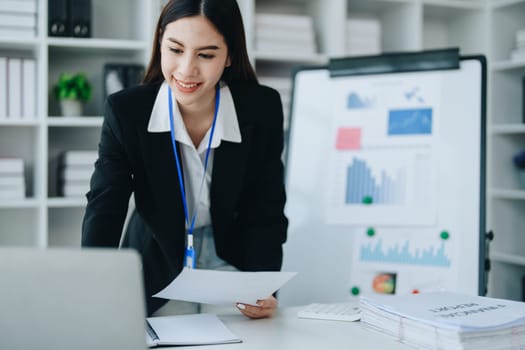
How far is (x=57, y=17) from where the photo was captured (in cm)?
277

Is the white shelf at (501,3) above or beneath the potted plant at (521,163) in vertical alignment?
above

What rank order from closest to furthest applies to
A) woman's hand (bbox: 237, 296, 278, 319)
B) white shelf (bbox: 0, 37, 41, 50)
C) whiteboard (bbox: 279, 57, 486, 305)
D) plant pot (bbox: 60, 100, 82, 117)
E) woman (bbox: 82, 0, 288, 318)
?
1. woman's hand (bbox: 237, 296, 278, 319)
2. woman (bbox: 82, 0, 288, 318)
3. whiteboard (bbox: 279, 57, 486, 305)
4. white shelf (bbox: 0, 37, 41, 50)
5. plant pot (bbox: 60, 100, 82, 117)

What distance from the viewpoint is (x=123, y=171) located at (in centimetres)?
158

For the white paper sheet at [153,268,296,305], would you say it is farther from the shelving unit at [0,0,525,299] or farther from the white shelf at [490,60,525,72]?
the white shelf at [490,60,525,72]

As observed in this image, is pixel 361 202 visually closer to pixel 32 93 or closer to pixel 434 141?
pixel 434 141

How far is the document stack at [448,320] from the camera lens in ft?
3.75

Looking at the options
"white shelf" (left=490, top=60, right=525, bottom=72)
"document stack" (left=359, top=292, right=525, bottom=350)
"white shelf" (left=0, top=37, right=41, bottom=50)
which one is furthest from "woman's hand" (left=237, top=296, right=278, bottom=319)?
"white shelf" (left=490, top=60, right=525, bottom=72)

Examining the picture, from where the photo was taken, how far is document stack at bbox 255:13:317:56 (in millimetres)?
3098

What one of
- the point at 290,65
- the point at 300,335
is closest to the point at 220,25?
the point at 300,335

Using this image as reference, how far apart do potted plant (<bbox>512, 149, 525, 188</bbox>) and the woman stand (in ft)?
6.81

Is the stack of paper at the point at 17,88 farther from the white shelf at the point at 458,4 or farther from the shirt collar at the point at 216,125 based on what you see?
the white shelf at the point at 458,4

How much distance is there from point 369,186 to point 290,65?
1.28 meters

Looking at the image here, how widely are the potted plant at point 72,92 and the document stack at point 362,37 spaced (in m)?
1.30

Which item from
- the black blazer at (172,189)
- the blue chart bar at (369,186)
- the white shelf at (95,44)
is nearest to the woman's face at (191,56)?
the black blazer at (172,189)
